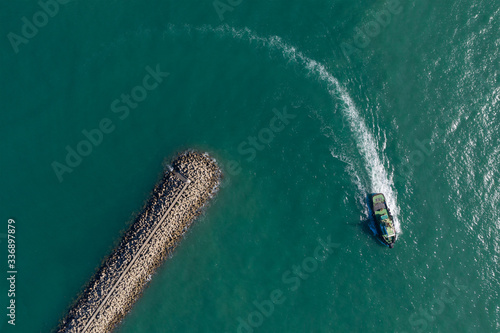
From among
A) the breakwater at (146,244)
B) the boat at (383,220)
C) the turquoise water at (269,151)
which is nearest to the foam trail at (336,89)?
the turquoise water at (269,151)

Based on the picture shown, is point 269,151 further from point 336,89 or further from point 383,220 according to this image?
point 383,220

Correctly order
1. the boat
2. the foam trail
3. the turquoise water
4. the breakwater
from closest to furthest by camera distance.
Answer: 1. the boat
2. the turquoise water
3. the breakwater
4. the foam trail

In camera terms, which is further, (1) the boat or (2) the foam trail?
(2) the foam trail

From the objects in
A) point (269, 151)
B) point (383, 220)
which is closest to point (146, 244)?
point (269, 151)

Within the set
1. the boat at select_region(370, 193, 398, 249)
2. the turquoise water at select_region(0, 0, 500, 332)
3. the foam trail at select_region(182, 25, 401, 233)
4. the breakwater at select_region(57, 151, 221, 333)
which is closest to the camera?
the boat at select_region(370, 193, 398, 249)

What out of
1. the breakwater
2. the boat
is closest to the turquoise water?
the boat

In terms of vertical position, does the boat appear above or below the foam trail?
below

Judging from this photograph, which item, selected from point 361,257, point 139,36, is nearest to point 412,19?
point 361,257

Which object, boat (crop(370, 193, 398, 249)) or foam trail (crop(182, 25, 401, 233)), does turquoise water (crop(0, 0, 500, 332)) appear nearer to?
foam trail (crop(182, 25, 401, 233))
